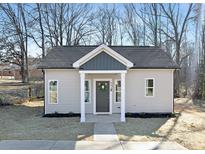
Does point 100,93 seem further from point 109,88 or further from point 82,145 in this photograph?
point 82,145

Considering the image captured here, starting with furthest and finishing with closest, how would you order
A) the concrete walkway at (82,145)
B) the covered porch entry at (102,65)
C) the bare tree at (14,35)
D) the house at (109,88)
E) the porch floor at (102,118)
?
the bare tree at (14,35) < the house at (109,88) < the covered porch entry at (102,65) < the porch floor at (102,118) < the concrete walkway at (82,145)

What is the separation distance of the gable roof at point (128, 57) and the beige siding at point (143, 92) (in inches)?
15.9

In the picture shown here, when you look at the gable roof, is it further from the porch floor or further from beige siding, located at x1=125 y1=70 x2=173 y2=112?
the porch floor

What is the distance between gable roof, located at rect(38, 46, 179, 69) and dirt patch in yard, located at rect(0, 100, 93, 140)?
2.99 metres

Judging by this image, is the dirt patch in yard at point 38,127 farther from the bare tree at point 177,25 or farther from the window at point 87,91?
the bare tree at point 177,25

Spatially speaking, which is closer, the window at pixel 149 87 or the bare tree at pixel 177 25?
the window at pixel 149 87

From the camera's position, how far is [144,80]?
1748 centimetres

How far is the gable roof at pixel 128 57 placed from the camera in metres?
17.3

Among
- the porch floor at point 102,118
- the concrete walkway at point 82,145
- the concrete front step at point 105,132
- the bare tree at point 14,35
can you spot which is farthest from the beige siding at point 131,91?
the bare tree at point 14,35

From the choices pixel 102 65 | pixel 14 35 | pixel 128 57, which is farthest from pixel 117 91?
pixel 14 35

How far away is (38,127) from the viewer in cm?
1352

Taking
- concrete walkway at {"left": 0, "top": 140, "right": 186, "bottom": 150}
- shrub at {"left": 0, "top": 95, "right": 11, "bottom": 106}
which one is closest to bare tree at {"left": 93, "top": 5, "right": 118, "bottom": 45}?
shrub at {"left": 0, "top": 95, "right": 11, "bottom": 106}
